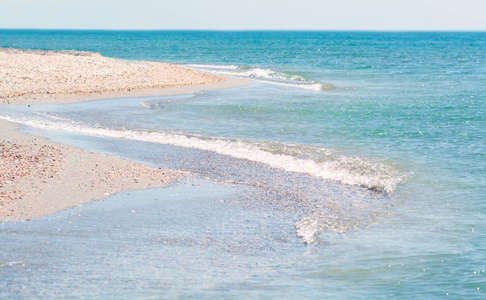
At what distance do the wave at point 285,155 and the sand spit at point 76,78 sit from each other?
7626 mm

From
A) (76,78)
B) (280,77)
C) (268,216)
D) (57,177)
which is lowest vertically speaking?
(268,216)

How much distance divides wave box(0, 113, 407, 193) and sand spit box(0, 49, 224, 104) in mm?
7626

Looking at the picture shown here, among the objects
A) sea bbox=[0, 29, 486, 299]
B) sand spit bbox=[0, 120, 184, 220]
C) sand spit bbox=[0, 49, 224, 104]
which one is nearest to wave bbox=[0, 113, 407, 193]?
sea bbox=[0, 29, 486, 299]

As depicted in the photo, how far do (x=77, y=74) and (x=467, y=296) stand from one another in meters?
32.0

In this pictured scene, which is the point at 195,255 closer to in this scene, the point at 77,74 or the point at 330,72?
the point at 77,74

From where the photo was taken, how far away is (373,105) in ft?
94.3

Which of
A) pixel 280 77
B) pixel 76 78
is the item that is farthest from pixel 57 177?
pixel 280 77

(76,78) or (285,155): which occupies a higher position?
(76,78)

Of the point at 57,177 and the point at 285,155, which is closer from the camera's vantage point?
the point at 57,177

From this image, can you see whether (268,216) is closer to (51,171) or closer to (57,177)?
(57,177)

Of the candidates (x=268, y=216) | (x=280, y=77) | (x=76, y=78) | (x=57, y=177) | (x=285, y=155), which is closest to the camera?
(x=268, y=216)

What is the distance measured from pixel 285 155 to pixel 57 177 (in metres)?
7.06

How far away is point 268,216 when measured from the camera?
35.1 ft

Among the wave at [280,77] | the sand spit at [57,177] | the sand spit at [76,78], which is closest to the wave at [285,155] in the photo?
the sand spit at [57,177]
